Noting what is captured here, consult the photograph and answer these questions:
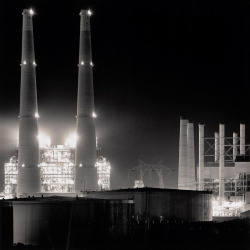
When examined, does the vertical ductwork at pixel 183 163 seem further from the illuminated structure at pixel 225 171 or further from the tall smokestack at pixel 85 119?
the tall smokestack at pixel 85 119

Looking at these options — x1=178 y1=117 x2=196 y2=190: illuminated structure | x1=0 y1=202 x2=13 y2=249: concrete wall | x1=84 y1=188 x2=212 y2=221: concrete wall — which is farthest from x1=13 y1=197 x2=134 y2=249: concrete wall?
x1=178 y1=117 x2=196 y2=190: illuminated structure

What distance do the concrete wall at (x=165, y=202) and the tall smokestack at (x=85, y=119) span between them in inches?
376

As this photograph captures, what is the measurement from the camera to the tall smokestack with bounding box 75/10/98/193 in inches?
2251

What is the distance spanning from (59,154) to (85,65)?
1552 centimetres

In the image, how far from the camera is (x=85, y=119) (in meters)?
57.5

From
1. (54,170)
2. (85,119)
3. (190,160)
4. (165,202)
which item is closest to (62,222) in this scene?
(165,202)

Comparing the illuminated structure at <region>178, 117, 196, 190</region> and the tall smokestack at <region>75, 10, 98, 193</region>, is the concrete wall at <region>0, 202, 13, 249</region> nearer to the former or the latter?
the tall smokestack at <region>75, 10, 98, 193</region>

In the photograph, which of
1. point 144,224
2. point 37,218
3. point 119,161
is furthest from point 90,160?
point 119,161

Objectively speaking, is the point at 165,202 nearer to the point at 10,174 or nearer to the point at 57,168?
the point at 57,168

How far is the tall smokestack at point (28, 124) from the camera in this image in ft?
185

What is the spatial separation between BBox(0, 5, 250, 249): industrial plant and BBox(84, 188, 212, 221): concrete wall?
0.22ft

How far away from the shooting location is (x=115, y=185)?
90438 millimetres

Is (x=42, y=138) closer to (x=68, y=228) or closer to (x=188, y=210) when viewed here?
(x=188, y=210)

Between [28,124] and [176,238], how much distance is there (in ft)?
82.5
